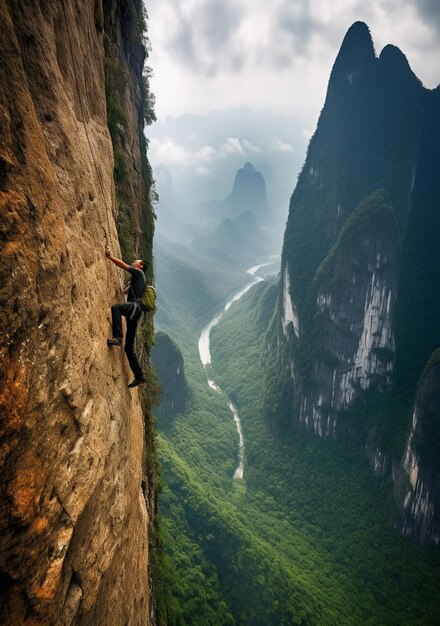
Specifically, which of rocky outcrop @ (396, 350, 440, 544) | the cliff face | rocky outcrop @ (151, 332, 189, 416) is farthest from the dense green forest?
the cliff face

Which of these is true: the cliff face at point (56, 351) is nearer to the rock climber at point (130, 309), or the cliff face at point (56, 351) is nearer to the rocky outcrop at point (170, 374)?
the rock climber at point (130, 309)

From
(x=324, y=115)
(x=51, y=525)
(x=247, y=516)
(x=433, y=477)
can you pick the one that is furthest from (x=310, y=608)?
(x=324, y=115)

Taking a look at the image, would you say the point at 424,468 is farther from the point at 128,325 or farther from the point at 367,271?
the point at 128,325

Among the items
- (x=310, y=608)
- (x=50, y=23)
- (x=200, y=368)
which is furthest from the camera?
(x=200, y=368)

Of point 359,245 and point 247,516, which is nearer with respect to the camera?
point 247,516

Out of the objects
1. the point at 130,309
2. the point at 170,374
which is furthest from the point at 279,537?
the point at 130,309

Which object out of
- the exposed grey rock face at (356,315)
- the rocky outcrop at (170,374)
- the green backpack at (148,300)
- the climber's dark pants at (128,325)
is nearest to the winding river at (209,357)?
the rocky outcrop at (170,374)

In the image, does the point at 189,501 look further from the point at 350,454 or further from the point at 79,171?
the point at 79,171
